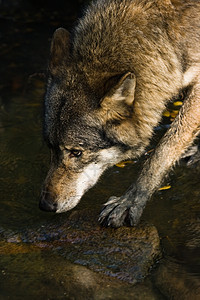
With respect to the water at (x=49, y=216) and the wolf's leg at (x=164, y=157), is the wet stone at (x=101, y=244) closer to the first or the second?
the water at (x=49, y=216)

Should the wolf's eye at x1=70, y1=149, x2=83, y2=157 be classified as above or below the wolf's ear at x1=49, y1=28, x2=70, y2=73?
below

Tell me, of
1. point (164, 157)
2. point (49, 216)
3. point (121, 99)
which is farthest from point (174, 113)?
point (49, 216)

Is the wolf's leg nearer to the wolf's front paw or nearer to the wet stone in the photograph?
the wolf's front paw

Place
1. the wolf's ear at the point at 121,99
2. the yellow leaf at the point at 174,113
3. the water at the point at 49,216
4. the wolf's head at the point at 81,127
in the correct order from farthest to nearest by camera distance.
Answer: the yellow leaf at the point at 174,113 → the wolf's head at the point at 81,127 → the wolf's ear at the point at 121,99 → the water at the point at 49,216

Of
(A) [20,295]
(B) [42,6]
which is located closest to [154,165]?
(A) [20,295]

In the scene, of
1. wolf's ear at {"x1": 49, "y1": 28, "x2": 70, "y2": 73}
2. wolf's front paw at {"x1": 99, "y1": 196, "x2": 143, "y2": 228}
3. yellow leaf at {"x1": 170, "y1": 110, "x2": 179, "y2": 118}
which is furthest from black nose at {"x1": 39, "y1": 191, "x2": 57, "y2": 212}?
yellow leaf at {"x1": 170, "y1": 110, "x2": 179, "y2": 118}

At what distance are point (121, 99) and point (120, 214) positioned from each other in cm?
102

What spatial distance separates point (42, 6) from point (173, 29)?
247 inches

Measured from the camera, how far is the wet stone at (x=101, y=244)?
3.91m

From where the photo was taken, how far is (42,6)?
10.3 m

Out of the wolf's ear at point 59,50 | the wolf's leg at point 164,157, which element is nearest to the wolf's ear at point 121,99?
the wolf's leg at point 164,157

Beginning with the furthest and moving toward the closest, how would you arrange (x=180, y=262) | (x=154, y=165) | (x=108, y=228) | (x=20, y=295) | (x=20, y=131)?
(x=20, y=131) < (x=154, y=165) < (x=108, y=228) < (x=180, y=262) < (x=20, y=295)

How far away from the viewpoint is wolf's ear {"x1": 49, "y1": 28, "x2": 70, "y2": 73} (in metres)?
4.68

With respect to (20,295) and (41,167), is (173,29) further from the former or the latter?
(20,295)
